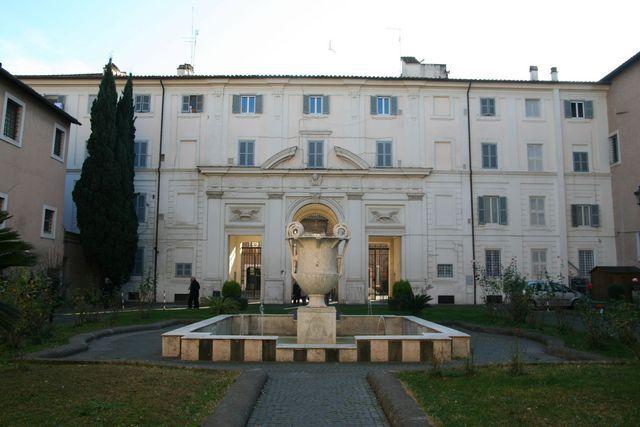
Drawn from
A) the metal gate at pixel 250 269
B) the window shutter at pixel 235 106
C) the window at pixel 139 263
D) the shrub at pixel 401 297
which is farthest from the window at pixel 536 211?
the window at pixel 139 263

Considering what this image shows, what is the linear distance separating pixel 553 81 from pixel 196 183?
2149cm

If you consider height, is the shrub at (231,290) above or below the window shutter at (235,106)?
below

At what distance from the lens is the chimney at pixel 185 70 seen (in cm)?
3488

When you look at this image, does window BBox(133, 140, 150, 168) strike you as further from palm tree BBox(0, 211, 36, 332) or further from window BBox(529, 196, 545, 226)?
palm tree BBox(0, 211, 36, 332)

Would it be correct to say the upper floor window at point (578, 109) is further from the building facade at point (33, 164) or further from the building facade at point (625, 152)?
the building facade at point (33, 164)

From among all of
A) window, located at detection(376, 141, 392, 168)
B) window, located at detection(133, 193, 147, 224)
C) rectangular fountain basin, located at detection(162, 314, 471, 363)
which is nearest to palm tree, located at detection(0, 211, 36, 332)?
rectangular fountain basin, located at detection(162, 314, 471, 363)

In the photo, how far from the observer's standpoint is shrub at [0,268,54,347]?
10.2m

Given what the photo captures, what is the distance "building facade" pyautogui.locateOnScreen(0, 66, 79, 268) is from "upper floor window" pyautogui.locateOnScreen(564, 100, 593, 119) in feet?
89.0

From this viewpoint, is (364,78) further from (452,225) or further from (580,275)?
(580,275)

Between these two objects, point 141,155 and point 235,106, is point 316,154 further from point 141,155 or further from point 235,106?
point 141,155

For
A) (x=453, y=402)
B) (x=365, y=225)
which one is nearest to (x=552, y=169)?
(x=365, y=225)

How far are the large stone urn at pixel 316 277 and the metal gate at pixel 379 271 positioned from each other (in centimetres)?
2279

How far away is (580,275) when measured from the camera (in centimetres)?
3086

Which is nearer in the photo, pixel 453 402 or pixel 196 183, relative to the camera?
pixel 453 402
